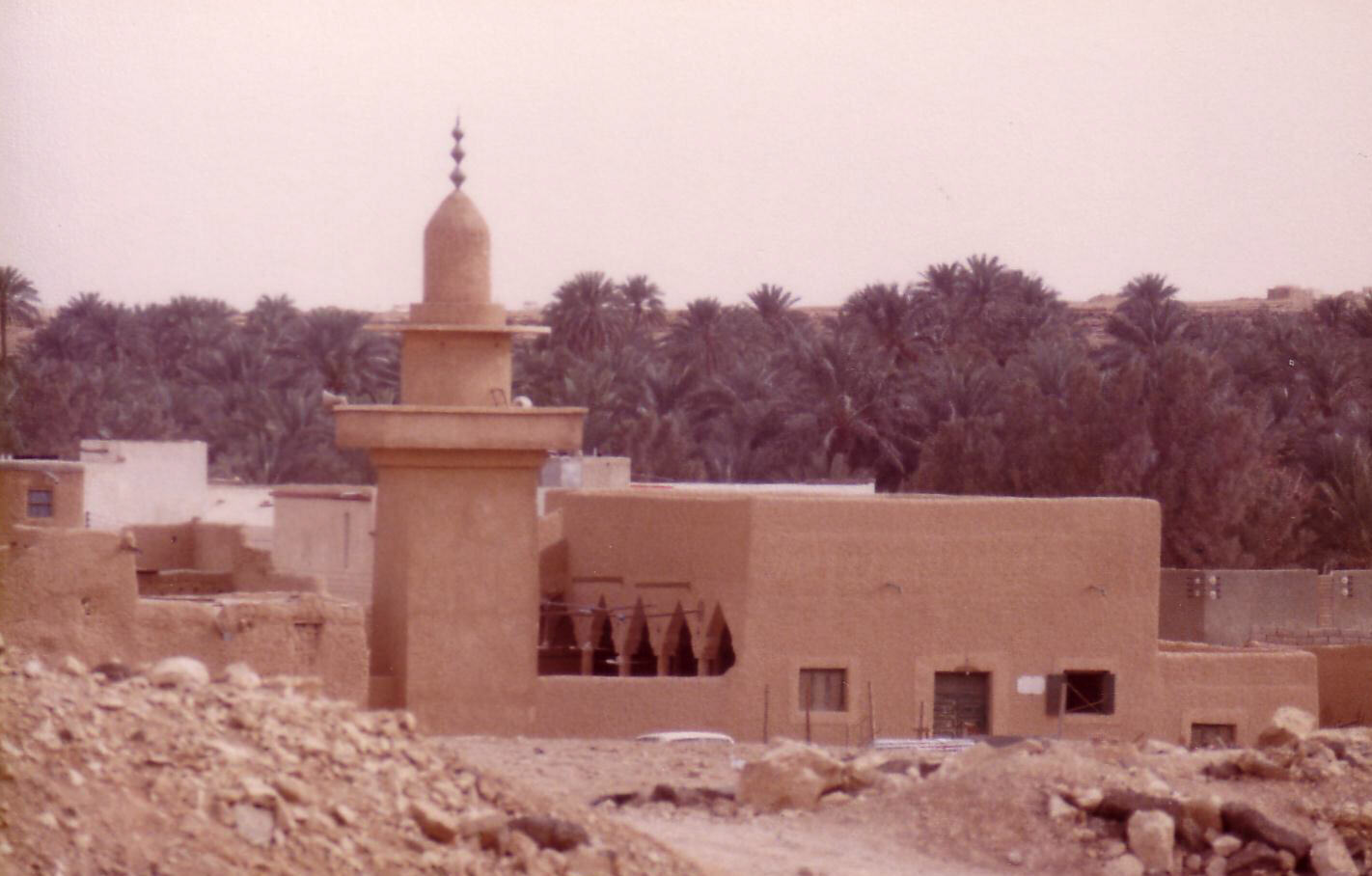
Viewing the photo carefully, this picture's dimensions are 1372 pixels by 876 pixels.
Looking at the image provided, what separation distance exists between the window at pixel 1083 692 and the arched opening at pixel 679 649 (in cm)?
362

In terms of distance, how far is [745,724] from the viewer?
21.7m

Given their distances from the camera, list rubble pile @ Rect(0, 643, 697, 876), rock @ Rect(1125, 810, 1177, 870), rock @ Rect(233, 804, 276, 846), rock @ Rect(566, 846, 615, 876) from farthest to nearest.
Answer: rock @ Rect(1125, 810, 1177, 870), rock @ Rect(566, 846, 615, 876), rock @ Rect(233, 804, 276, 846), rubble pile @ Rect(0, 643, 697, 876)

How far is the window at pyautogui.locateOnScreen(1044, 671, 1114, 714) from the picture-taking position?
75.1 ft

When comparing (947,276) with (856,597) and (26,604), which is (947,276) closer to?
(856,597)

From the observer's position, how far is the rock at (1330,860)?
473 inches

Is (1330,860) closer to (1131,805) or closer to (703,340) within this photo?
(1131,805)

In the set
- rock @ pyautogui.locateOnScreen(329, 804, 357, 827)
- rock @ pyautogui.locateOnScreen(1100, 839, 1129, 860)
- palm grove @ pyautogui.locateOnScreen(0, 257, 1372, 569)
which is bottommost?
rock @ pyautogui.locateOnScreen(1100, 839, 1129, 860)

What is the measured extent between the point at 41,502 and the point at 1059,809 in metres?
21.1

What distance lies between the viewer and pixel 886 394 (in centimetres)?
4862

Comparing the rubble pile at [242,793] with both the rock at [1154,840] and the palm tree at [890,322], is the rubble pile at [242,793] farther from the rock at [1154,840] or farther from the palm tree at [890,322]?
the palm tree at [890,322]

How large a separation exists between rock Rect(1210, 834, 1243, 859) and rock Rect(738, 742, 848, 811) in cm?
209

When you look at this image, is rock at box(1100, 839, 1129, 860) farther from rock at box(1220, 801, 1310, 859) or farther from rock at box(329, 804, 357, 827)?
rock at box(329, 804, 357, 827)

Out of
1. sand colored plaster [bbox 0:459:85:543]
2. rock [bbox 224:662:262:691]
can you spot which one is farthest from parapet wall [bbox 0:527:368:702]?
sand colored plaster [bbox 0:459:85:543]

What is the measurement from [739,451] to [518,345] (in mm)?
8472
